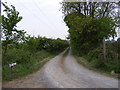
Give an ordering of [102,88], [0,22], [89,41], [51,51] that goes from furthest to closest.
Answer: [51,51] → [89,41] → [0,22] → [102,88]

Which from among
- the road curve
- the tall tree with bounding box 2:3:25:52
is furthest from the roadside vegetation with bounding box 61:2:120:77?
the tall tree with bounding box 2:3:25:52

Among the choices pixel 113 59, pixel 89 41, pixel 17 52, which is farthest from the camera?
pixel 89 41

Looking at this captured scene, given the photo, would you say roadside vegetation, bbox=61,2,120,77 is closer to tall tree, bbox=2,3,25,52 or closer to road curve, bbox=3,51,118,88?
road curve, bbox=3,51,118,88

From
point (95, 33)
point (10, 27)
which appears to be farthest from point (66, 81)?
point (95, 33)

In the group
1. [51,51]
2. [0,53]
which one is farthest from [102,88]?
[51,51]

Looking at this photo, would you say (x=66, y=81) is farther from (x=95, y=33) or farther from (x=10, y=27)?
(x=95, y=33)

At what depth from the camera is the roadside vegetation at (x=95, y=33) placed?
880cm

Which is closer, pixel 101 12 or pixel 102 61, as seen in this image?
pixel 102 61

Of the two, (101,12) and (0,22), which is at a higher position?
(101,12)

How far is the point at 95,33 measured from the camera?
1593cm

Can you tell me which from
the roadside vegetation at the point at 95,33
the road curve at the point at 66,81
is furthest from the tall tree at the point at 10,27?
the roadside vegetation at the point at 95,33

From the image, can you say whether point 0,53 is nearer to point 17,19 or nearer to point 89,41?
point 17,19

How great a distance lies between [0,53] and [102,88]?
20.5 feet

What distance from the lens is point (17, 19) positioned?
8.40m
